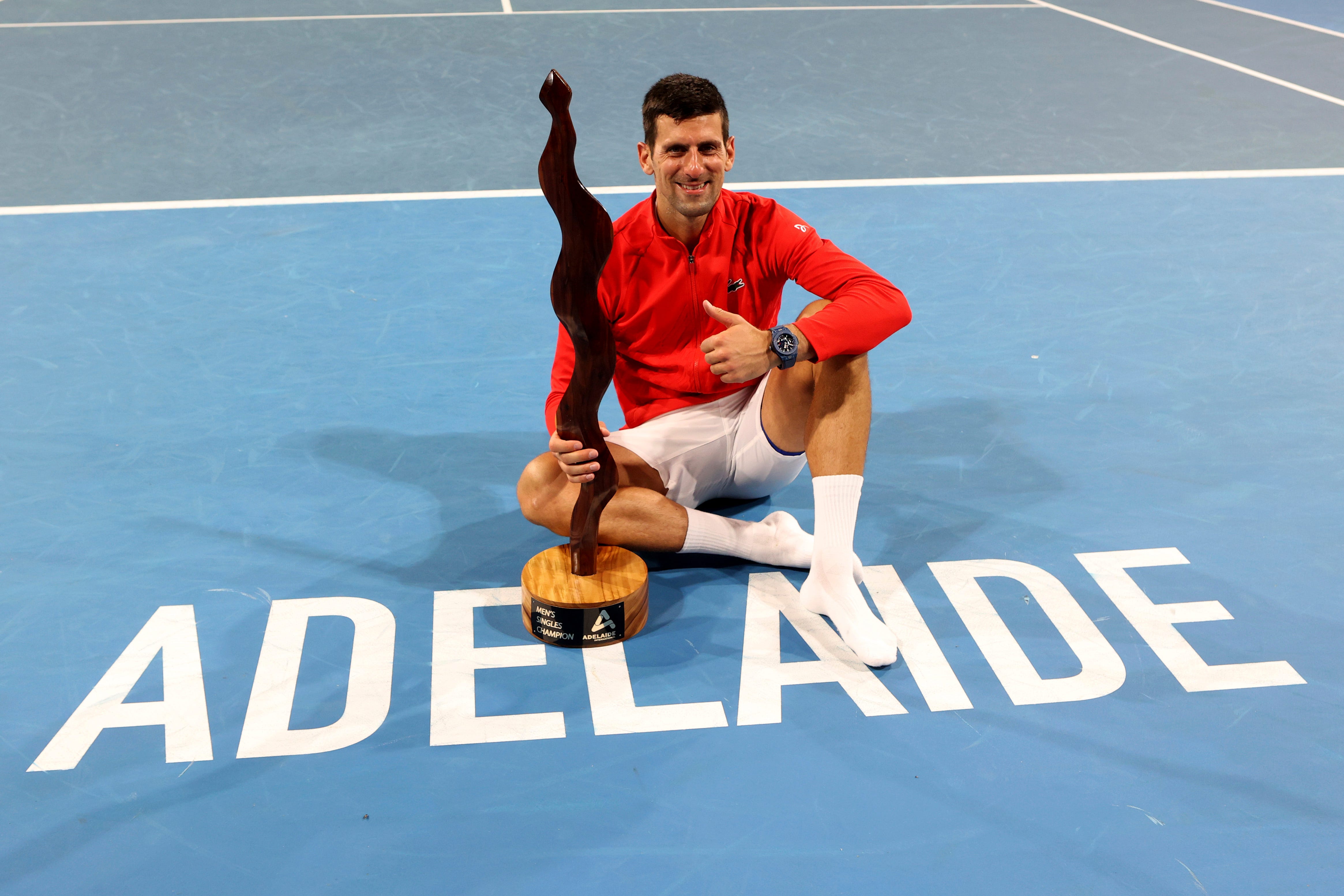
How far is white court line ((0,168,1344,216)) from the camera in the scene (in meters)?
6.04

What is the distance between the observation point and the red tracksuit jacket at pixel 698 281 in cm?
A: 333

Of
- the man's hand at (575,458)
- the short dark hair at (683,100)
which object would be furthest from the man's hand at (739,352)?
the short dark hair at (683,100)

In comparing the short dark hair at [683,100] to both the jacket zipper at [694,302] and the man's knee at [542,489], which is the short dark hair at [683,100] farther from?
the man's knee at [542,489]

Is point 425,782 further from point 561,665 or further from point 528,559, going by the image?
point 528,559

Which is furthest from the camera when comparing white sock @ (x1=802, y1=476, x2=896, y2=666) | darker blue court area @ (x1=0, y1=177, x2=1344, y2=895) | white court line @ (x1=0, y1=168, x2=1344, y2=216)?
white court line @ (x1=0, y1=168, x2=1344, y2=216)

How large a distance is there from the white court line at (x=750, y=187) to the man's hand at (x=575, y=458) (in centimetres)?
344

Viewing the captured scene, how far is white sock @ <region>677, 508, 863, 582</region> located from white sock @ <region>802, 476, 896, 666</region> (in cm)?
24

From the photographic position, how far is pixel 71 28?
944cm

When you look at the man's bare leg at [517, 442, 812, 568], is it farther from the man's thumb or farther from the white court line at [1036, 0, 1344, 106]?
the white court line at [1036, 0, 1344, 106]

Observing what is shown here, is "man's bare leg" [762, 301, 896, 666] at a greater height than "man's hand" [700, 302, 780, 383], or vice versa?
"man's hand" [700, 302, 780, 383]

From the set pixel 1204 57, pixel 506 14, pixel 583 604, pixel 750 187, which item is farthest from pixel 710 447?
pixel 506 14

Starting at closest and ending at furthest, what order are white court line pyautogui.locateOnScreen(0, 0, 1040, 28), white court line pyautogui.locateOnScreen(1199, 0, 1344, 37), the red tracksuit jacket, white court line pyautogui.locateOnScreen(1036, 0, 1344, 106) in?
the red tracksuit jacket → white court line pyautogui.locateOnScreen(1036, 0, 1344, 106) → white court line pyautogui.locateOnScreen(0, 0, 1040, 28) → white court line pyautogui.locateOnScreen(1199, 0, 1344, 37)

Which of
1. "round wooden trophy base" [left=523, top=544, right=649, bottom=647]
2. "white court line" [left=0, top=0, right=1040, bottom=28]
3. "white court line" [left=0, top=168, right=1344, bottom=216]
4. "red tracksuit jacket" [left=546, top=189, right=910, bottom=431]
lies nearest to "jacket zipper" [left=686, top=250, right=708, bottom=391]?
"red tracksuit jacket" [left=546, top=189, right=910, bottom=431]

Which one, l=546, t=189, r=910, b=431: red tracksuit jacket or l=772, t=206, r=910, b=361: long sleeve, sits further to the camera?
l=546, t=189, r=910, b=431: red tracksuit jacket
